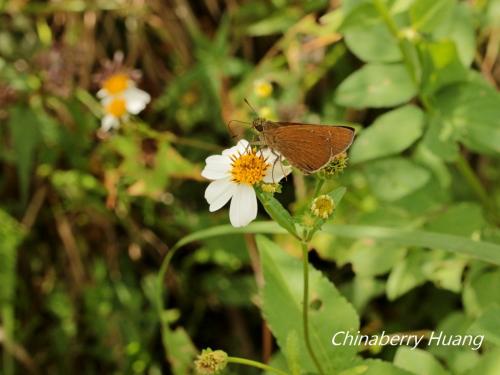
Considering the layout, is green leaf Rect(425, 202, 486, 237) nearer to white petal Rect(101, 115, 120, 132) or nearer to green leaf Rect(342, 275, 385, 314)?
green leaf Rect(342, 275, 385, 314)

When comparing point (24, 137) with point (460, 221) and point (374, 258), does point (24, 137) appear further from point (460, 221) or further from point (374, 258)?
point (460, 221)

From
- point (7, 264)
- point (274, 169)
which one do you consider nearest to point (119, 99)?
point (7, 264)

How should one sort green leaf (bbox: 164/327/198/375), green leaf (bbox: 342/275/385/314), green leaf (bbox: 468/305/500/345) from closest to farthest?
1. green leaf (bbox: 468/305/500/345)
2. green leaf (bbox: 164/327/198/375)
3. green leaf (bbox: 342/275/385/314)

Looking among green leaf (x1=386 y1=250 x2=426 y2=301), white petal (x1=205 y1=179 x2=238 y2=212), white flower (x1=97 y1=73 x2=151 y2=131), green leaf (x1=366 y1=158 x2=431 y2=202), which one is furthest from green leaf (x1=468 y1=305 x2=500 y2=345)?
white flower (x1=97 y1=73 x2=151 y2=131)

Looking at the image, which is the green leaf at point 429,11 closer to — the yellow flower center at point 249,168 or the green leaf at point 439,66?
the green leaf at point 439,66

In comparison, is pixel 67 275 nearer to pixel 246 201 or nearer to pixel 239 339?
pixel 239 339

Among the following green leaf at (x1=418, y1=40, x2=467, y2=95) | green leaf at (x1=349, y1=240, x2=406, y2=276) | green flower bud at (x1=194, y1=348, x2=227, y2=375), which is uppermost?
green leaf at (x1=418, y1=40, x2=467, y2=95)
